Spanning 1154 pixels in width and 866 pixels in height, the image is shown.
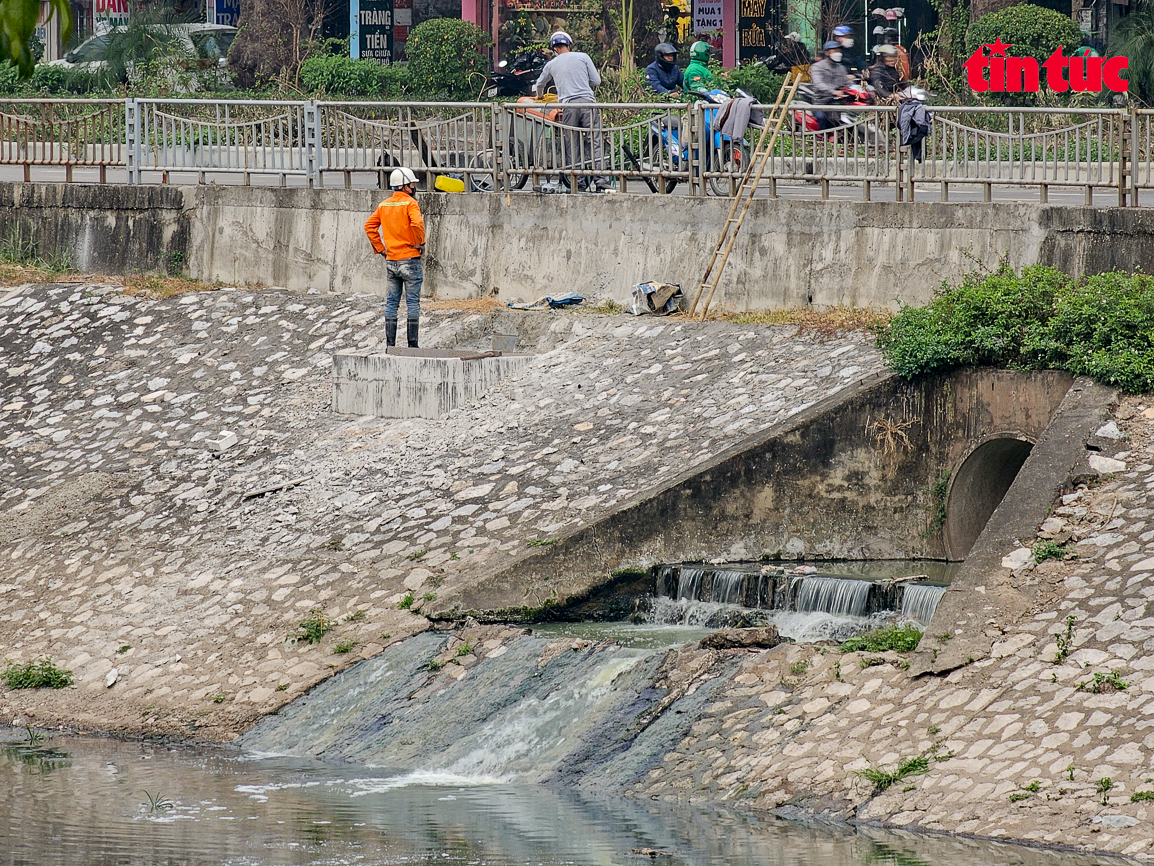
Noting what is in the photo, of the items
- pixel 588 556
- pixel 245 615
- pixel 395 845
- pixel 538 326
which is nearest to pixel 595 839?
pixel 395 845

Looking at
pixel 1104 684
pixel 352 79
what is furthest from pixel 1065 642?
Result: pixel 352 79

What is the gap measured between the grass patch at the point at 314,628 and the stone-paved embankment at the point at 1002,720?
313 centimetres

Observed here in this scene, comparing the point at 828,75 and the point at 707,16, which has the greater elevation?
the point at 707,16

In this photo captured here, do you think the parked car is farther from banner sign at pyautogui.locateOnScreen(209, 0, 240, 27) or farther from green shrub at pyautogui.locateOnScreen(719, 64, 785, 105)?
green shrub at pyautogui.locateOnScreen(719, 64, 785, 105)

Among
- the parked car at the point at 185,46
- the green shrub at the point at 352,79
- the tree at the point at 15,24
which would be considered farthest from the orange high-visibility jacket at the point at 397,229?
the parked car at the point at 185,46

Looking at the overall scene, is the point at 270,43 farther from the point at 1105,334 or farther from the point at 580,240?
the point at 1105,334

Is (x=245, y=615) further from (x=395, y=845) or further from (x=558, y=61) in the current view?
(x=558, y=61)

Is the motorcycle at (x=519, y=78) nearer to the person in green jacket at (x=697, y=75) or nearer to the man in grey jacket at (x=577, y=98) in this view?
the person in green jacket at (x=697, y=75)

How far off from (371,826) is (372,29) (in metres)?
28.9

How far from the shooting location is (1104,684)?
31.3 ft

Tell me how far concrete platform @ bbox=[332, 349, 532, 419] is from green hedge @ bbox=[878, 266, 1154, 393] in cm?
397

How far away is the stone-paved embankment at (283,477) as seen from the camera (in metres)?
13.0

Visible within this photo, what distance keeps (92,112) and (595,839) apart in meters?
13.8

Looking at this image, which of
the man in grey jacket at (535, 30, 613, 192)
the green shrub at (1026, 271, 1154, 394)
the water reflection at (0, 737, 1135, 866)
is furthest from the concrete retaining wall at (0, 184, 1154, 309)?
the water reflection at (0, 737, 1135, 866)
